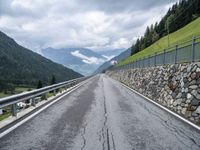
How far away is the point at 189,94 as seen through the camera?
10.6 m

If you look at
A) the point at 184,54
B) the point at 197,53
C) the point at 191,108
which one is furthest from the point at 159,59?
the point at 191,108

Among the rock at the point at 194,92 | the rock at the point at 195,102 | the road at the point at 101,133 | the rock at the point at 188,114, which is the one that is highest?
the rock at the point at 194,92

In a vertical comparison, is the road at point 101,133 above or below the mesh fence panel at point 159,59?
below

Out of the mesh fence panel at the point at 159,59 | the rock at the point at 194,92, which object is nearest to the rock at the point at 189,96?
the rock at the point at 194,92

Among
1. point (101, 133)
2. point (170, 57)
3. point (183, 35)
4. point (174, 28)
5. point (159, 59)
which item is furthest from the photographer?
point (174, 28)

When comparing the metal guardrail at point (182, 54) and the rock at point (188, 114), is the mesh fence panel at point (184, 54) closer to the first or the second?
the metal guardrail at point (182, 54)

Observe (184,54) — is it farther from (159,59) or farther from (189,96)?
(159,59)

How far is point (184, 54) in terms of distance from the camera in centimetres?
1439

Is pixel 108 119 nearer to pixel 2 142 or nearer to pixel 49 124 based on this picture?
pixel 49 124

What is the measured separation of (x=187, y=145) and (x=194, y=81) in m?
5.18

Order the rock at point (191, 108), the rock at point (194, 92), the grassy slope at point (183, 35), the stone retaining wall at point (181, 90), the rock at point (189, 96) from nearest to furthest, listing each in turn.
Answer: the rock at point (191, 108)
the stone retaining wall at point (181, 90)
the rock at point (194, 92)
the rock at point (189, 96)
the grassy slope at point (183, 35)

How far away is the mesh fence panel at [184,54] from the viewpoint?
44.9ft

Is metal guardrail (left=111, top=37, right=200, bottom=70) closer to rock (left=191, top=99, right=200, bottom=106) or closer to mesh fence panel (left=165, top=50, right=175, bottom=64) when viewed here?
mesh fence panel (left=165, top=50, right=175, bottom=64)

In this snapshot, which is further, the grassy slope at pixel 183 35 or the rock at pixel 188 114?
the grassy slope at pixel 183 35
